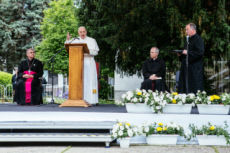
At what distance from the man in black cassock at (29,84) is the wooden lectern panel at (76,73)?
64.5 inches

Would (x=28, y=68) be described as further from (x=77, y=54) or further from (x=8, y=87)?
(x=8, y=87)

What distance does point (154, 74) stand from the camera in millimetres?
7707

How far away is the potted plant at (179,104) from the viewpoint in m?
5.83

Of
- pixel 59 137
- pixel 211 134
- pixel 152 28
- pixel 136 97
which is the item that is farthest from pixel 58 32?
pixel 211 134

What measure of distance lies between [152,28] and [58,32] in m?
14.7

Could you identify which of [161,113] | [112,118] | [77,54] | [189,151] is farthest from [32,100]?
[189,151]

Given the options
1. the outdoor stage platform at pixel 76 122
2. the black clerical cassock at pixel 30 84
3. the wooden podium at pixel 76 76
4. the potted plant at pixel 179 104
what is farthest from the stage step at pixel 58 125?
the black clerical cassock at pixel 30 84

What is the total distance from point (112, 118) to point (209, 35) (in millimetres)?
4821

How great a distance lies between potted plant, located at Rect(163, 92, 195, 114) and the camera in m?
5.83

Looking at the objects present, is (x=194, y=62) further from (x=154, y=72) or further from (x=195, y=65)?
(x=154, y=72)

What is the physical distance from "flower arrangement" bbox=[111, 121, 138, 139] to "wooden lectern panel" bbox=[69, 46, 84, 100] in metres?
1.68

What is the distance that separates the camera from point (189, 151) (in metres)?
5.19

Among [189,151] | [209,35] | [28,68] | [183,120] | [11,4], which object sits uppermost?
Answer: [11,4]

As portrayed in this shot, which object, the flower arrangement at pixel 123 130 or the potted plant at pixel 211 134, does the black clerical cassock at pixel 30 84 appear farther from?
the potted plant at pixel 211 134
